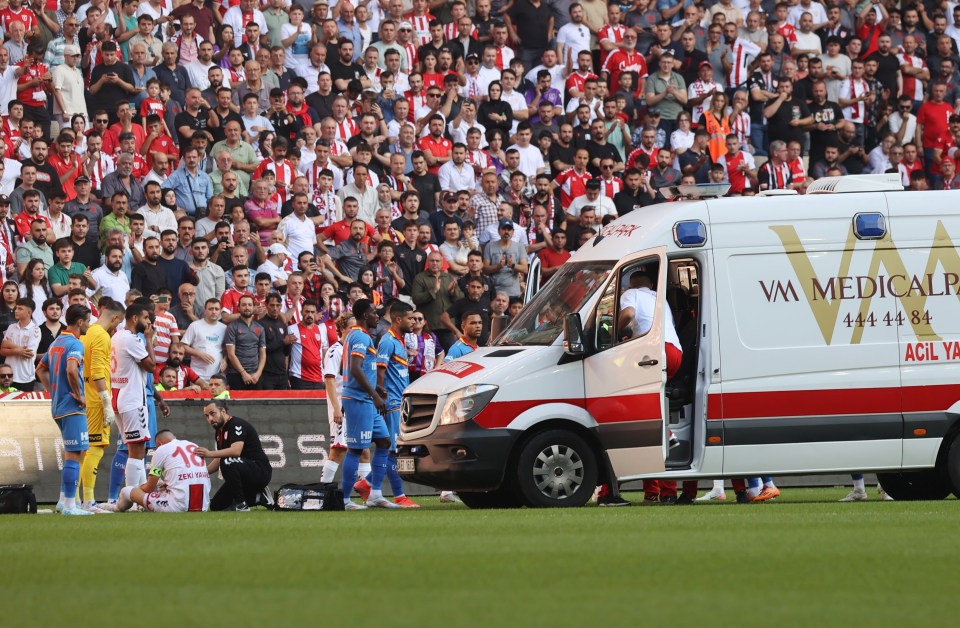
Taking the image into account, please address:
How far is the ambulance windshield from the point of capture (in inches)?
609

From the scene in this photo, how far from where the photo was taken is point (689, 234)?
15375 mm

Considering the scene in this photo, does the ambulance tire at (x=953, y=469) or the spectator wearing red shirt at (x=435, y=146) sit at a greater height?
A: the spectator wearing red shirt at (x=435, y=146)

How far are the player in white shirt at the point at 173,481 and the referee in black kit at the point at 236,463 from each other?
0.27 metres

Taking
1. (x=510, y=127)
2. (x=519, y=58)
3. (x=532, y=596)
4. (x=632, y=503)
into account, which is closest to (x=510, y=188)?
(x=510, y=127)

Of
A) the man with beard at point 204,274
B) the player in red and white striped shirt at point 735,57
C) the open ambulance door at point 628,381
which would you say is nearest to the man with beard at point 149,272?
the man with beard at point 204,274

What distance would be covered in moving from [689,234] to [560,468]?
2581 millimetres

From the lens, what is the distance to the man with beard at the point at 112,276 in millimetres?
20953

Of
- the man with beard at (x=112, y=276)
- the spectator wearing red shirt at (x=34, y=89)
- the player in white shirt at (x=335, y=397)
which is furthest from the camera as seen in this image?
the spectator wearing red shirt at (x=34, y=89)

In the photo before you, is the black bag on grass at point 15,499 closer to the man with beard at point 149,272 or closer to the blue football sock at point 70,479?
the blue football sock at point 70,479

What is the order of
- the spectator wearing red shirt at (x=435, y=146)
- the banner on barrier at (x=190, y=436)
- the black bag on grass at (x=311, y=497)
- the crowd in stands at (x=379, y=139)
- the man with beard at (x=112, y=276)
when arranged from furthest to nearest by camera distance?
1. the spectator wearing red shirt at (x=435, y=146)
2. the crowd in stands at (x=379, y=139)
3. the man with beard at (x=112, y=276)
4. the banner on barrier at (x=190, y=436)
5. the black bag on grass at (x=311, y=497)

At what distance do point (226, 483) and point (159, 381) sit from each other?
4161mm

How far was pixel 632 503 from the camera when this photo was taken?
55.3 feet

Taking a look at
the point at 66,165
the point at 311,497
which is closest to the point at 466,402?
the point at 311,497

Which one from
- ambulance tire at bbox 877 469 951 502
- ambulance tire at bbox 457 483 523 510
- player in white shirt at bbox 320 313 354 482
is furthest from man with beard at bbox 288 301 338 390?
ambulance tire at bbox 877 469 951 502
